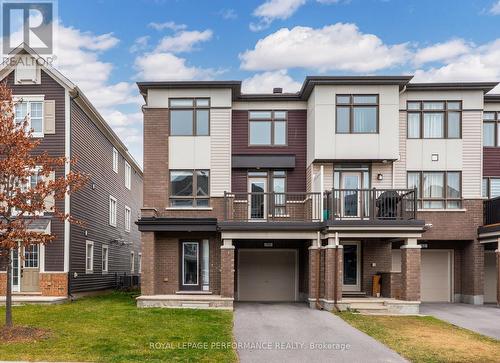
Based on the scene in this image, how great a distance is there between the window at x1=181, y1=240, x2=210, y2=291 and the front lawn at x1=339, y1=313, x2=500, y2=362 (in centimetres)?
542

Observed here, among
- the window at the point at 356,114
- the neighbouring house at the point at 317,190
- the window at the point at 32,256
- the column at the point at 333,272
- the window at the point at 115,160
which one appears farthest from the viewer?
the window at the point at 115,160

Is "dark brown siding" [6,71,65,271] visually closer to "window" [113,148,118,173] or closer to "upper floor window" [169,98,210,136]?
"upper floor window" [169,98,210,136]

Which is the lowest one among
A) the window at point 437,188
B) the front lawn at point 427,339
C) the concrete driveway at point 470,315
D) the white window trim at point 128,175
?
the concrete driveway at point 470,315

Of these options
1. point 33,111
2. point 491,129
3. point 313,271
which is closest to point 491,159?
point 491,129

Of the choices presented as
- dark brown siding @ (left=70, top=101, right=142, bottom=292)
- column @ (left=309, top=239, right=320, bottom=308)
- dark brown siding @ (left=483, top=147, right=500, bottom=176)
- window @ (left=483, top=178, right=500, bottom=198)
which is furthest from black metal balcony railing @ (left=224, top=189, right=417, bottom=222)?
dark brown siding @ (left=70, top=101, right=142, bottom=292)

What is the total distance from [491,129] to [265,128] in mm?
9084

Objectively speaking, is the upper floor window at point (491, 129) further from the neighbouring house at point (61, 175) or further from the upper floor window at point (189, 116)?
the neighbouring house at point (61, 175)

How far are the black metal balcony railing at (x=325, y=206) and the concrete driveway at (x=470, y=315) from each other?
10.8ft

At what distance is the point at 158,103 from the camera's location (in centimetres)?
1838

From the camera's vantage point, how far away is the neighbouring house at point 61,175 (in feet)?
58.1

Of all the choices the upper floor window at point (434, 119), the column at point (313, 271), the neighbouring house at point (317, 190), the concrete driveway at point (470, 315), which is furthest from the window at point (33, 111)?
the concrete driveway at point (470, 315)

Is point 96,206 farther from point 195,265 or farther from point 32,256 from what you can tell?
point 195,265

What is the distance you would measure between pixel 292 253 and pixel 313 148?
4.28 m

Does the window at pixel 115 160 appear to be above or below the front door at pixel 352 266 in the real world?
above
